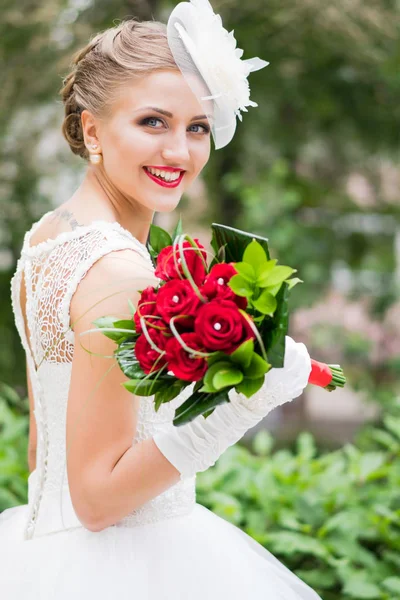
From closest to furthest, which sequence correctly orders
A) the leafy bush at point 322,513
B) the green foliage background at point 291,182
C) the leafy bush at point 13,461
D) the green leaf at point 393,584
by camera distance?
the green leaf at point 393,584 → the leafy bush at point 322,513 → the leafy bush at point 13,461 → the green foliage background at point 291,182

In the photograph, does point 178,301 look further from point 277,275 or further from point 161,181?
point 161,181

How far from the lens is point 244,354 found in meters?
1.40

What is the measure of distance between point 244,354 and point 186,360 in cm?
11

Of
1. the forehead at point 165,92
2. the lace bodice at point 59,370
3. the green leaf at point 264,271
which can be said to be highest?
the forehead at point 165,92

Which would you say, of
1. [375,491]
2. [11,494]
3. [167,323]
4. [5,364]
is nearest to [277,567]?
[167,323]

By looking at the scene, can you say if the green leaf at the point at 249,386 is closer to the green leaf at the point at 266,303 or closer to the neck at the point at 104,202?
the green leaf at the point at 266,303

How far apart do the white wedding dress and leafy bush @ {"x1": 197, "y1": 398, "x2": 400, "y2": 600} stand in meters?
0.80

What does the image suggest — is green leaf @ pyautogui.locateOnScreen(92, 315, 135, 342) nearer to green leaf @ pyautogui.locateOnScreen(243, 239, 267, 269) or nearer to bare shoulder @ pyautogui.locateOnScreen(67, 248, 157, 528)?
bare shoulder @ pyautogui.locateOnScreen(67, 248, 157, 528)

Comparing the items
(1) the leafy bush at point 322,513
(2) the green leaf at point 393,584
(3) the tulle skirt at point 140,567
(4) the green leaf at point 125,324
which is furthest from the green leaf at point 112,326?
(2) the green leaf at point 393,584

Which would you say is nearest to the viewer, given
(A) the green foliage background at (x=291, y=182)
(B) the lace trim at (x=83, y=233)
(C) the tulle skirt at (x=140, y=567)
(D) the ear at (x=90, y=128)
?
(C) the tulle skirt at (x=140, y=567)

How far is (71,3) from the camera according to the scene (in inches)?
201

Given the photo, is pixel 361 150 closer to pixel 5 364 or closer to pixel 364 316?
pixel 364 316

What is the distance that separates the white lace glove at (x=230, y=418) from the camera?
1.54 meters

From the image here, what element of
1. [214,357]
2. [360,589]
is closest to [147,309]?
[214,357]
